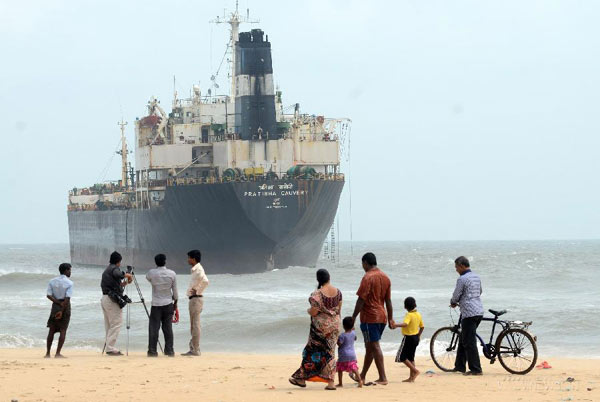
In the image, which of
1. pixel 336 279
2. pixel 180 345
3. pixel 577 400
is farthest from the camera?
pixel 336 279

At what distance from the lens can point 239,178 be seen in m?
46.2

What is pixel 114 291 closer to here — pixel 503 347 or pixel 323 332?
pixel 323 332

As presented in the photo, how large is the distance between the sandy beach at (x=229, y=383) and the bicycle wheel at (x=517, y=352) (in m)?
0.12

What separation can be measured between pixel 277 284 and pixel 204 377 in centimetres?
2805

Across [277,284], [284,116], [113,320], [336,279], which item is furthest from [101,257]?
[113,320]

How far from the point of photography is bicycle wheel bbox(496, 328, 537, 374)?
1238 centimetres

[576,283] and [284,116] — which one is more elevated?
[284,116]

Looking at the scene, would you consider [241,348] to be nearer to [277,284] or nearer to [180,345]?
[180,345]

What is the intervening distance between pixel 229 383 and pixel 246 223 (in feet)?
111

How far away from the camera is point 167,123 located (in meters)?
53.5

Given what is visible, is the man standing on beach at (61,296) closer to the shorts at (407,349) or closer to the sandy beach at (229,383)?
the sandy beach at (229,383)

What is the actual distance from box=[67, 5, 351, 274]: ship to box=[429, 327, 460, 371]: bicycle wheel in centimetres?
3229

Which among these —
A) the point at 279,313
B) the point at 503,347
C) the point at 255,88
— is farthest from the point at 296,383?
the point at 255,88

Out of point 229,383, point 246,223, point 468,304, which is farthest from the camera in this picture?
point 246,223
